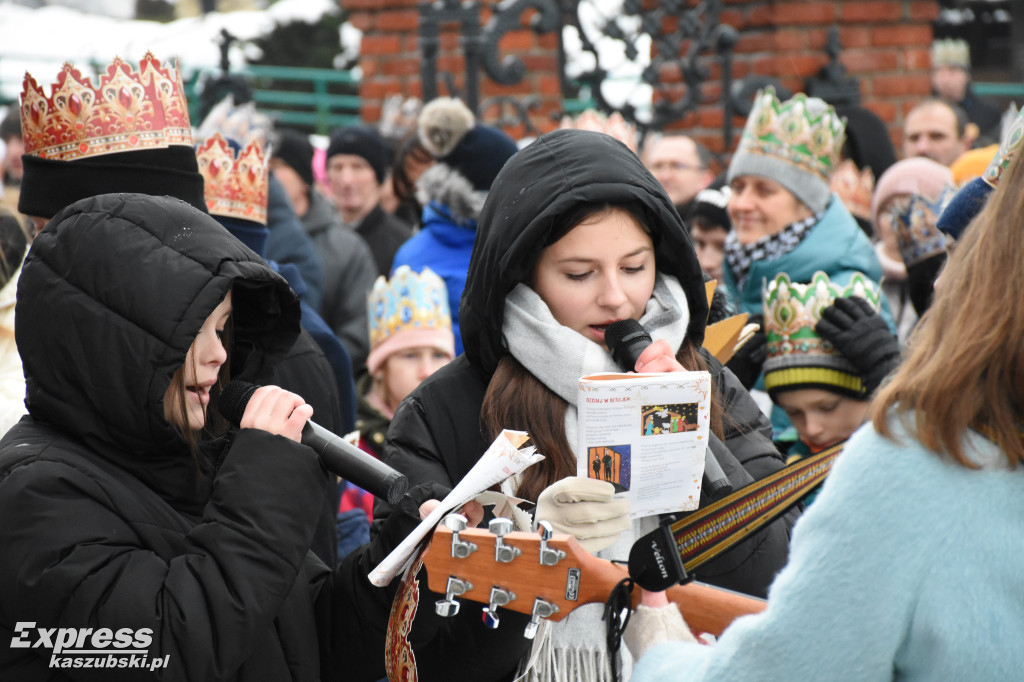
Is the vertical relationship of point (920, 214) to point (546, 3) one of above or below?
below

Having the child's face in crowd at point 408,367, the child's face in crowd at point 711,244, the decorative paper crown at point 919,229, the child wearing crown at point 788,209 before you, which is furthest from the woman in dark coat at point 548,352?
the child's face in crowd at point 711,244

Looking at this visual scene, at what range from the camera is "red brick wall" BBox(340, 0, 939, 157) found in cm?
700

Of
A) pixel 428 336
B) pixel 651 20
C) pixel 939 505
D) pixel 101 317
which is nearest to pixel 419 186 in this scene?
pixel 428 336

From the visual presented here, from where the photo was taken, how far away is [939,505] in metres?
1.52

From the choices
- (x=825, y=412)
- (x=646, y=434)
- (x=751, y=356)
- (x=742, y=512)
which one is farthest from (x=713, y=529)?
(x=751, y=356)

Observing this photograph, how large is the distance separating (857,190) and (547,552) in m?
4.79

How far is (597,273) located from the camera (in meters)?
2.54

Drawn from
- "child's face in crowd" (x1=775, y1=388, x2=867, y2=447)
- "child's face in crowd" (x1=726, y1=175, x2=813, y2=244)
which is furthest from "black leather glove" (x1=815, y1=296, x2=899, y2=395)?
"child's face in crowd" (x1=726, y1=175, x2=813, y2=244)

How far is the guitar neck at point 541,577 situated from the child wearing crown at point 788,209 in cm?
260

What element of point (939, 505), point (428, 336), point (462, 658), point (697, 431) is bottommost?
point (428, 336)

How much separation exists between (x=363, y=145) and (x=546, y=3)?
156cm

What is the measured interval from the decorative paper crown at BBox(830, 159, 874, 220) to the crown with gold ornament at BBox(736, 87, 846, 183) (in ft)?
4.09

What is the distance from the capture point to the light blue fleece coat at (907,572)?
59.4 inches

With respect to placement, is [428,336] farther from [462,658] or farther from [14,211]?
[462,658]
